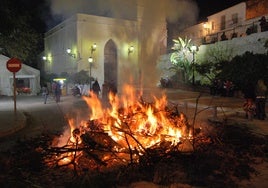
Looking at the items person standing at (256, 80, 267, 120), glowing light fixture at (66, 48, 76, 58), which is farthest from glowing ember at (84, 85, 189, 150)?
glowing light fixture at (66, 48, 76, 58)

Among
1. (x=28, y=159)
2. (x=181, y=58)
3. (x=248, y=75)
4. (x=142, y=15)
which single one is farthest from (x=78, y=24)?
(x=28, y=159)

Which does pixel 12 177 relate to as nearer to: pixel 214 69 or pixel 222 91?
pixel 222 91

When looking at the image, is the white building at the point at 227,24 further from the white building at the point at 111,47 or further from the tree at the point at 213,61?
the white building at the point at 111,47

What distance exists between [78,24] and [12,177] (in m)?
25.5

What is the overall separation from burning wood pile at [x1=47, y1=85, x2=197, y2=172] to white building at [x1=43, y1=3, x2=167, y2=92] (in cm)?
2149

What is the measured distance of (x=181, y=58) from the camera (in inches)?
1257

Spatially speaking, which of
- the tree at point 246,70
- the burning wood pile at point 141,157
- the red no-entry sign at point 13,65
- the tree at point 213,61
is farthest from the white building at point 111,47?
the burning wood pile at point 141,157

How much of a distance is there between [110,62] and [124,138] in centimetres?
2630

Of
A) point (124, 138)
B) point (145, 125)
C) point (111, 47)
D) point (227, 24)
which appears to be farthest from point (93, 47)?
point (124, 138)

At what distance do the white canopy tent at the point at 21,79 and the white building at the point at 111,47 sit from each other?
3.69 meters

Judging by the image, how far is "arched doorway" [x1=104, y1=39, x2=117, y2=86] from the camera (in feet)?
108

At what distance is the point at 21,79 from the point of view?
3303 cm

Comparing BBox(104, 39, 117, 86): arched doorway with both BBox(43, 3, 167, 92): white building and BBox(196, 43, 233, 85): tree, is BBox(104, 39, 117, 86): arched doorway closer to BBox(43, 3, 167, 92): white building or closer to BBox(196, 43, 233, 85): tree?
BBox(43, 3, 167, 92): white building

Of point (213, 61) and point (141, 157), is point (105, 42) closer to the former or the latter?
point (213, 61)
